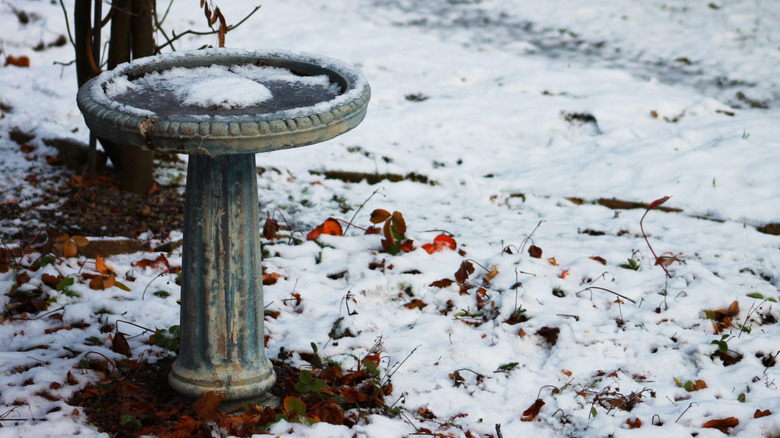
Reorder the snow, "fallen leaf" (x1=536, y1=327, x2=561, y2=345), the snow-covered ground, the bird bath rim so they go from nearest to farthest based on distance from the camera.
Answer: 1. the bird bath rim
2. the snow
3. the snow-covered ground
4. "fallen leaf" (x1=536, y1=327, x2=561, y2=345)

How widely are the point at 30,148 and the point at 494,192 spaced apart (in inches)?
110

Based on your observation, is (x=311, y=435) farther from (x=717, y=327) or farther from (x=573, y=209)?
(x=573, y=209)

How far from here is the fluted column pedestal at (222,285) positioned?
208 centimetres

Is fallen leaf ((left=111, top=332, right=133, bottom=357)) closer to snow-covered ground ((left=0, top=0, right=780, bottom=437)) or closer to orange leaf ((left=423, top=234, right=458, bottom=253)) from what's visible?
snow-covered ground ((left=0, top=0, right=780, bottom=437))

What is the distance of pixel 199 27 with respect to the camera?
6852 mm

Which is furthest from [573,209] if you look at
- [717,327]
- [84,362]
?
[84,362]

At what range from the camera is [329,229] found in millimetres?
3586

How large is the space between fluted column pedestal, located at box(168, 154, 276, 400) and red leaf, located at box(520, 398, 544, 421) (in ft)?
2.77

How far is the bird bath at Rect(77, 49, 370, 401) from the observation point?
180 cm

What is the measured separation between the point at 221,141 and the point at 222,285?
56cm

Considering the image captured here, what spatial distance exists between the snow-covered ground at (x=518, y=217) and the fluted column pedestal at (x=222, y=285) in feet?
0.81

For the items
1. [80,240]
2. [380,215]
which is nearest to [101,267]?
[80,240]

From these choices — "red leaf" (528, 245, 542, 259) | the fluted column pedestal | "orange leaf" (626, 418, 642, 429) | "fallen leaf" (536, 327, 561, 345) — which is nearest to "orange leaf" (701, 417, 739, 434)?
"orange leaf" (626, 418, 642, 429)

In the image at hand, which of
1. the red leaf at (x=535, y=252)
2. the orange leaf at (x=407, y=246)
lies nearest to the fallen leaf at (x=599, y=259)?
the red leaf at (x=535, y=252)
